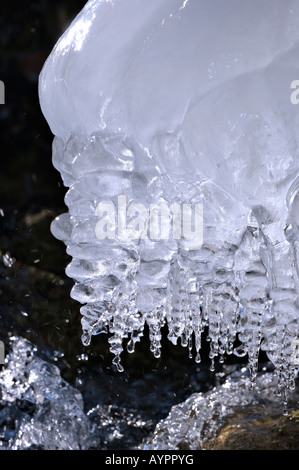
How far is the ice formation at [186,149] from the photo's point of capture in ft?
2.27

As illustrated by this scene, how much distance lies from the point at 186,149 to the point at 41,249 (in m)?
1.03

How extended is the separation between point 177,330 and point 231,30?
1.25ft

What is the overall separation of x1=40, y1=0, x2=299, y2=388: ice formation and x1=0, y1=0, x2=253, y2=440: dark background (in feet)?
2.81

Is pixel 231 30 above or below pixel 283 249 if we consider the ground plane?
above

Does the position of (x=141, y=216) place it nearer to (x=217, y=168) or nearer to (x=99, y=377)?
(x=217, y=168)

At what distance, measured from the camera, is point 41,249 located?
5.53ft

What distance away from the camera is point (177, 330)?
33.1 inches

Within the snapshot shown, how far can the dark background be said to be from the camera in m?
1.65

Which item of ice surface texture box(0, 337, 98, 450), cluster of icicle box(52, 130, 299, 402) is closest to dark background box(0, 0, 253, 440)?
ice surface texture box(0, 337, 98, 450)

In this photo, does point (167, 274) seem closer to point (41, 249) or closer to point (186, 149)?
point (186, 149)

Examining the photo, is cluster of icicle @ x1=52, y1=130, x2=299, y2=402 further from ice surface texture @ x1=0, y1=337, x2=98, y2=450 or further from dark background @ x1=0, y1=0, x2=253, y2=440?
dark background @ x1=0, y1=0, x2=253, y2=440

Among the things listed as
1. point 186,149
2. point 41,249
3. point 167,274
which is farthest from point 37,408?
point 186,149
